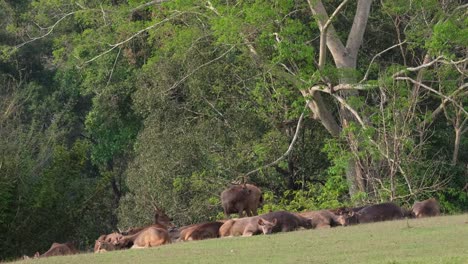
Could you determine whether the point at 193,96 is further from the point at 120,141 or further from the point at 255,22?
the point at 120,141

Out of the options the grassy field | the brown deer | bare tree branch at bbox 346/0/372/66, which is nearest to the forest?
bare tree branch at bbox 346/0/372/66

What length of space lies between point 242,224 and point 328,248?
3329 mm

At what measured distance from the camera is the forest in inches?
1008

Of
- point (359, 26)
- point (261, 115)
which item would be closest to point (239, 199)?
point (359, 26)

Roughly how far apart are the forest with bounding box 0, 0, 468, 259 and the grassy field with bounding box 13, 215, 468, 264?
9.06 meters

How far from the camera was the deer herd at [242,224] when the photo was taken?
16.1 metres

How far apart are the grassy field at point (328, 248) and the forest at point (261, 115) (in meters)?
9.06

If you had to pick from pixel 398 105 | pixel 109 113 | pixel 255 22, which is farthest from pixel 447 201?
pixel 109 113

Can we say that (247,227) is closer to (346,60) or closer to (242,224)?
(242,224)

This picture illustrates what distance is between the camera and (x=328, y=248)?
42.9 feet

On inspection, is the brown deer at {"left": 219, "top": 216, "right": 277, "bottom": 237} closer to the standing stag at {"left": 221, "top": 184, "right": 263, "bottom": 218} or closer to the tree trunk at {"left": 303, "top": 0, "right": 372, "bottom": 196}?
the standing stag at {"left": 221, "top": 184, "right": 263, "bottom": 218}

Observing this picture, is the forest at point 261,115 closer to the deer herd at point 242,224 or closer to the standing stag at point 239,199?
the standing stag at point 239,199

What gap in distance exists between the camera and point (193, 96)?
3011cm

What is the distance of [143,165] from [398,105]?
29.3ft
